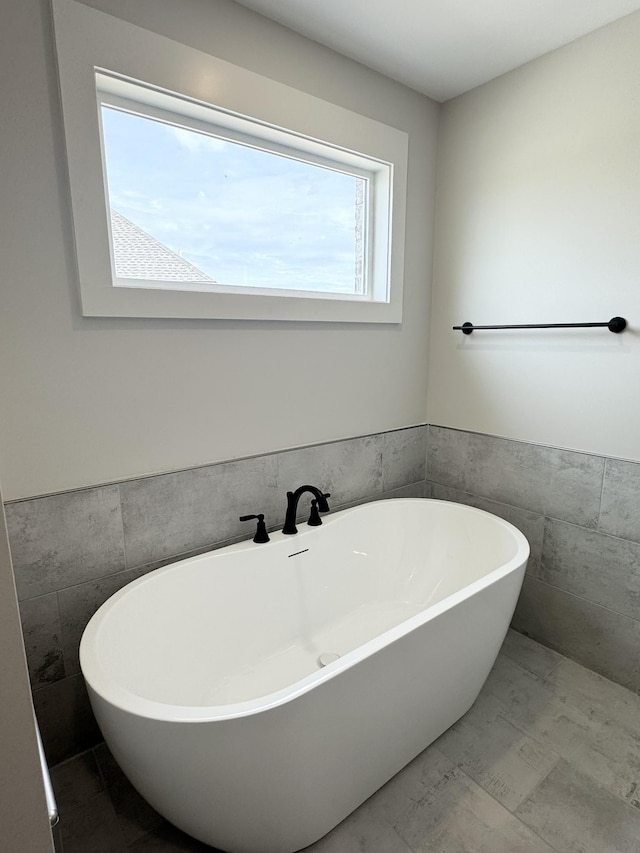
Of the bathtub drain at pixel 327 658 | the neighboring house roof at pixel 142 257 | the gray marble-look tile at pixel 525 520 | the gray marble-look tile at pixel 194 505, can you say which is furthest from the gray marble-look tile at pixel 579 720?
the neighboring house roof at pixel 142 257

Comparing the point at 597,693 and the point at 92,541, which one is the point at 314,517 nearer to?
the point at 92,541

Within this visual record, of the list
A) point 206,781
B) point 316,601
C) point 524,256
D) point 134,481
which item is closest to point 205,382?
point 134,481

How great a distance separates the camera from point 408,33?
69.0 inches

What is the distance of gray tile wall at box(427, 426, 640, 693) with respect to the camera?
1.88 metres

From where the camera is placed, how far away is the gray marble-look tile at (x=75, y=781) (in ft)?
4.68

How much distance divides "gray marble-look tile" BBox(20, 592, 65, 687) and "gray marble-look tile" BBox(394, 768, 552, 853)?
3.89ft

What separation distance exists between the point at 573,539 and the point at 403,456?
34.7 inches

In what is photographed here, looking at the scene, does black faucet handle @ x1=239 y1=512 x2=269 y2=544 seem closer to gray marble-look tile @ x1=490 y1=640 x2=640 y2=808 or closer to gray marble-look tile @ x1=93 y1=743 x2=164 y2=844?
gray marble-look tile @ x1=93 y1=743 x2=164 y2=844

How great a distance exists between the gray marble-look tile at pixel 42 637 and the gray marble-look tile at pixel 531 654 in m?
1.86

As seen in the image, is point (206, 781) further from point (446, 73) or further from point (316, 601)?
point (446, 73)

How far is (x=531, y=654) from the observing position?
83.7 inches

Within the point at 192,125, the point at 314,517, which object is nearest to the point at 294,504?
the point at 314,517

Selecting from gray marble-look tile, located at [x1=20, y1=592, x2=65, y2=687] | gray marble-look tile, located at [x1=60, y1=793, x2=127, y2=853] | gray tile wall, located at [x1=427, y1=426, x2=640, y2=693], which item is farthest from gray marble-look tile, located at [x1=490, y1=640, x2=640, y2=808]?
gray marble-look tile, located at [x1=20, y1=592, x2=65, y2=687]

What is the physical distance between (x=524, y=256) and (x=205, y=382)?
1521 mm
